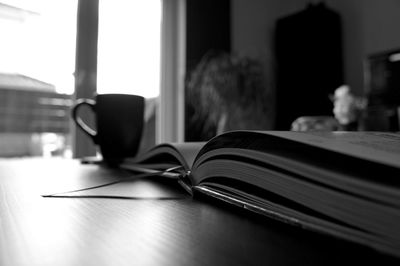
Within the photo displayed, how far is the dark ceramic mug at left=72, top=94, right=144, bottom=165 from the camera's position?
670 millimetres

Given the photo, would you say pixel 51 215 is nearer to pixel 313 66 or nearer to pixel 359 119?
pixel 359 119

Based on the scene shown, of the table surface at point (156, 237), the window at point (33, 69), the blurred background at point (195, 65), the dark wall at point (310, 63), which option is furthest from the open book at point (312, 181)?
the dark wall at point (310, 63)

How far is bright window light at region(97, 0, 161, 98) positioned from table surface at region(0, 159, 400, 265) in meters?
2.08

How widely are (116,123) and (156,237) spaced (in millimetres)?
538

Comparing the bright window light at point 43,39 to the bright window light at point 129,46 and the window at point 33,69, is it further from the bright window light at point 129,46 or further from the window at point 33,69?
the bright window light at point 129,46

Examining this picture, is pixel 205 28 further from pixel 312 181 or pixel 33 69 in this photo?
pixel 312 181

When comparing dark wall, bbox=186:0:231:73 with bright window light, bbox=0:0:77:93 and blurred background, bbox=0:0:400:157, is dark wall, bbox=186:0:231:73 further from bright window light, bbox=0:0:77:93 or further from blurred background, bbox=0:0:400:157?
bright window light, bbox=0:0:77:93

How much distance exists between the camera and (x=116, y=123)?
2.20ft

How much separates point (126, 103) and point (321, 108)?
2.14 metres

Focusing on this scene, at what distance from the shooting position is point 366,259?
0.43ft

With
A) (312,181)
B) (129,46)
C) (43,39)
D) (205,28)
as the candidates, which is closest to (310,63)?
(205,28)

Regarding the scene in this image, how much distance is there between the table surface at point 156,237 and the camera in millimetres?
128

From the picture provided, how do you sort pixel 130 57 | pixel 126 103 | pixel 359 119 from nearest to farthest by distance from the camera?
pixel 126 103, pixel 359 119, pixel 130 57

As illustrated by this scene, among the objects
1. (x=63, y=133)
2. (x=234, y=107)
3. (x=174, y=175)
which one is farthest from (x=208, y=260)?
(x=63, y=133)
